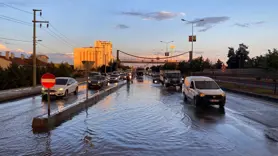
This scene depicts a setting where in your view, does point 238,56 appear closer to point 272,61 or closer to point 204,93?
point 272,61

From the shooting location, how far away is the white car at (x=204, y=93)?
15.8 meters

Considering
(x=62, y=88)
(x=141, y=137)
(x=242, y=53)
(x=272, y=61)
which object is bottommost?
(x=141, y=137)

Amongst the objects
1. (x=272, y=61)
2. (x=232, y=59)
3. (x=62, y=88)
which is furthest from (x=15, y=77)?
(x=232, y=59)

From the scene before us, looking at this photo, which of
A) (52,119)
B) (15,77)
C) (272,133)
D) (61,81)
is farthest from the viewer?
(15,77)

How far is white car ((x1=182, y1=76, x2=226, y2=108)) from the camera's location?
52.0 ft

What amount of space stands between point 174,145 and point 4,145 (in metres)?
4.37

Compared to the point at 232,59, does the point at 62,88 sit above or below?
below

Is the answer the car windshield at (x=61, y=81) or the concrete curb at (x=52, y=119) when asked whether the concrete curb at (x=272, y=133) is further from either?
the car windshield at (x=61, y=81)

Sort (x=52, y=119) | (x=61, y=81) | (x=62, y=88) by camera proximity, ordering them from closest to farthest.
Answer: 1. (x=52, y=119)
2. (x=62, y=88)
3. (x=61, y=81)

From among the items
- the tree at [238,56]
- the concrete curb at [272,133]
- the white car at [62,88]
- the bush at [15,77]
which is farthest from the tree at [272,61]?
the tree at [238,56]

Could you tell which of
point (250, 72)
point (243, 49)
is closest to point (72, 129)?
point (250, 72)

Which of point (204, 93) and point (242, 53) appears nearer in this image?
point (204, 93)

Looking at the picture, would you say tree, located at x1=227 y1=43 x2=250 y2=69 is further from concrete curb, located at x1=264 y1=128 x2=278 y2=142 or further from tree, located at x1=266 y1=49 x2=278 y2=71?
concrete curb, located at x1=264 y1=128 x2=278 y2=142

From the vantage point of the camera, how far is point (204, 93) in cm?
Result: 1605
